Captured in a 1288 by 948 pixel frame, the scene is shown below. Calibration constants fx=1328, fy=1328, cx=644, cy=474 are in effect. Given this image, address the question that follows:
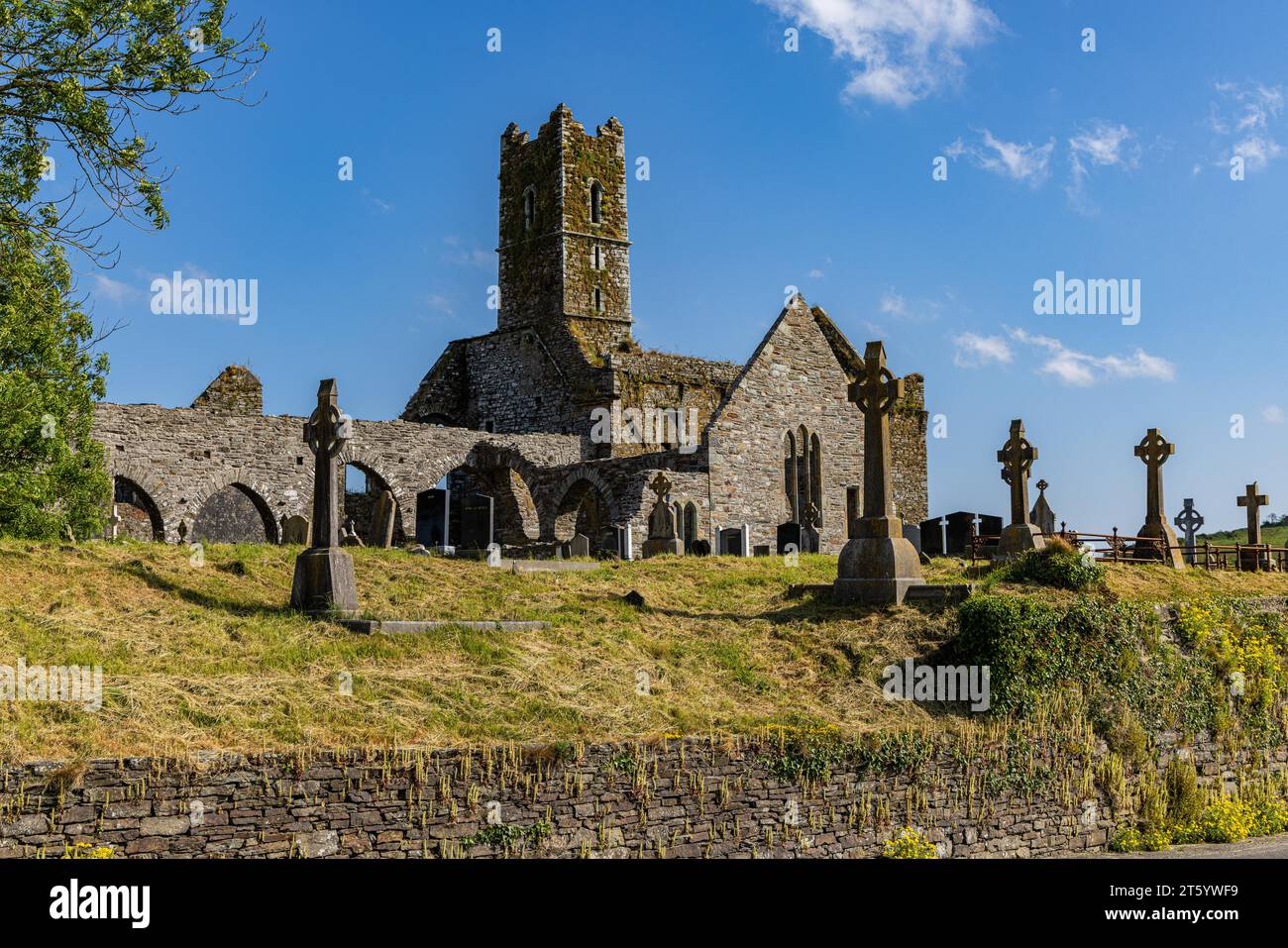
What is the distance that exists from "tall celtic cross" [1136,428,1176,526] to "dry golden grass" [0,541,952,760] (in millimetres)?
10906

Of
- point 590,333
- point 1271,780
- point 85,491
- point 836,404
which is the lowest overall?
point 1271,780

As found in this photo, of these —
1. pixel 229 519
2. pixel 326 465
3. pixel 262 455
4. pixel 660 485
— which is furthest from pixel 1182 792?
pixel 229 519

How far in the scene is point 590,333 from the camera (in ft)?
137

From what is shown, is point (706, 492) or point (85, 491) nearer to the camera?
point (85, 491)

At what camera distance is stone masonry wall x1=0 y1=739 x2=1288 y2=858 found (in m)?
10.2

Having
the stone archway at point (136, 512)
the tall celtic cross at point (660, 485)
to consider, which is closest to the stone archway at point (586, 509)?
the tall celtic cross at point (660, 485)

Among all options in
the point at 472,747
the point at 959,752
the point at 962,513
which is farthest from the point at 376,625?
the point at 962,513

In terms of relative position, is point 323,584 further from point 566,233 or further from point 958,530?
point 566,233

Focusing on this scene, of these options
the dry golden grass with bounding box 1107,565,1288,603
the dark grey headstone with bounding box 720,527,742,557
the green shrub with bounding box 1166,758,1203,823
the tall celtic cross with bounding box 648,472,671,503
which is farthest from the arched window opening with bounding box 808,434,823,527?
the green shrub with bounding box 1166,758,1203,823

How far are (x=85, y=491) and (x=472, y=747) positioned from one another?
1533cm

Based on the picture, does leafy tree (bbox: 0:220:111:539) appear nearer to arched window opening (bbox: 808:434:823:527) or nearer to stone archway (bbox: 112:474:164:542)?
stone archway (bbox: 112:474:164:542)

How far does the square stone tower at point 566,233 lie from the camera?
139 feet
